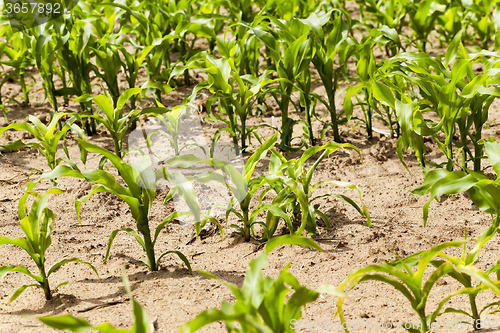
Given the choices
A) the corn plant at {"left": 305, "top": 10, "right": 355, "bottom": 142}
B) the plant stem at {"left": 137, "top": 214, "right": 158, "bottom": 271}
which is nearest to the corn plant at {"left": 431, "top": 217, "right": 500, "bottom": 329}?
the plant stem at {"left": 137, "top": 214, "right": 158, "bottom": 271}

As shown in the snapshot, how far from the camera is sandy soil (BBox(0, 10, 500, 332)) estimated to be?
5.67ft

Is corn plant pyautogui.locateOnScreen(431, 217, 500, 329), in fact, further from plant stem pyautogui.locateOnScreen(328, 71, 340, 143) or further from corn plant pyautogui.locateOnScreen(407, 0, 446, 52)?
corn plant pyautogui.locateOnScreen(407, 0, 446, 52)

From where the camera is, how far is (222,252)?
2.11m

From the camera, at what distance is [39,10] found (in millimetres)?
3275

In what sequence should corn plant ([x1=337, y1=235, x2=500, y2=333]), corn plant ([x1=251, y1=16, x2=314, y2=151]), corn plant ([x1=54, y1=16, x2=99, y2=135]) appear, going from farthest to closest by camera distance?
corn plant ([x1=54, y1=16, x2=99, y2=135])
corn plant ([x1=251, y1=16, x2=314, y2=151])
corn plant ([x1=337, y1=235, x2=500, y2=333])

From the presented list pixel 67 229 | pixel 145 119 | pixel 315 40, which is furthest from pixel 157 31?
pixel 67 229

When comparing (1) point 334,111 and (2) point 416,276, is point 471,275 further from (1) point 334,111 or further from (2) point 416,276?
(1) point 334,111

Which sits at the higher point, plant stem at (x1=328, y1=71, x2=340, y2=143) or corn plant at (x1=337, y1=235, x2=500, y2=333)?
plant stem at (x1=328, y1=71, x2=340, y2=143)

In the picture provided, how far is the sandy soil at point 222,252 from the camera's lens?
5.67 feet

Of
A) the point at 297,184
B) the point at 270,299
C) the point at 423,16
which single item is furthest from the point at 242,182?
the point at 423,16

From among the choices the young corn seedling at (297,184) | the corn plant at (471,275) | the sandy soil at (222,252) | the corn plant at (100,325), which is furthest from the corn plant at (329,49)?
the corn plant at (100,325)

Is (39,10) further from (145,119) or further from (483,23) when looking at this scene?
(483,23)

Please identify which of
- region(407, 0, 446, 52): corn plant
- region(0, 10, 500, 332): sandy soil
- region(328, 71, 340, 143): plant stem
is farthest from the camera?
region(407, 0, 446, 52): corn plant

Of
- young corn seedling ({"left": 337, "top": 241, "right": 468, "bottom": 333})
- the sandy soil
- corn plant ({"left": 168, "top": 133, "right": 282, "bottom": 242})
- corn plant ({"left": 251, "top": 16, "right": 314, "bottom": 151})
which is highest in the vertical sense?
corn plant ({"left": 251, "top": 16, "right": 314, "bottom": 151})
